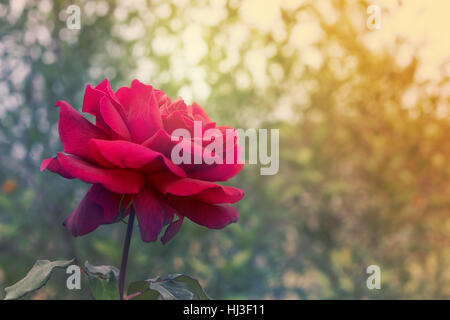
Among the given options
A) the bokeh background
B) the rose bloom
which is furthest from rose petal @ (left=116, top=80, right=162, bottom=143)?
the bokeh background

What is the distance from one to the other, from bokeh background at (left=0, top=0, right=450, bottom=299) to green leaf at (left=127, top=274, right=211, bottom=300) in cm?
75

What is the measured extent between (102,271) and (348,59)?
4.07 feet

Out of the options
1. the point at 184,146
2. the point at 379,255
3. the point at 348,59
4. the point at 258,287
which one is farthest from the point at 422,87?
the point at 184,146

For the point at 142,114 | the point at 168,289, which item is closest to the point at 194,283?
the point at 168,289

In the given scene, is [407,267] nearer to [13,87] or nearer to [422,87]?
[422,87]

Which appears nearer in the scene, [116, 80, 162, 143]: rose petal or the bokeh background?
[116, 80, 162, 143]: rose petal

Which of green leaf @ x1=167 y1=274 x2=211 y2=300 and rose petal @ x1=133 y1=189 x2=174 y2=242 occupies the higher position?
rose petal @ x1=133 y1=189 x2=174 y2=242

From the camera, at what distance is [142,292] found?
0.39 m

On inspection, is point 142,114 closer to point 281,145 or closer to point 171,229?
point 171,229

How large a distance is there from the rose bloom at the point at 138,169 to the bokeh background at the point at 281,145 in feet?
2.63

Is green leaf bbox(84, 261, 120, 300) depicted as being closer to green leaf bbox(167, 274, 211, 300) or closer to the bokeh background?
green leaf bbox(167, 274, 211, 300)

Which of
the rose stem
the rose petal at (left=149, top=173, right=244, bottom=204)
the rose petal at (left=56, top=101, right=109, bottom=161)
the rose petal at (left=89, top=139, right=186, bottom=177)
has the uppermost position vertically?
the rose petal at (left=56, top=101, right=109, bottom=161)

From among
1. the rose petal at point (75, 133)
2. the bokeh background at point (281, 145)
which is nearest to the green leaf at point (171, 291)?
the rose petal at point (75, 133)

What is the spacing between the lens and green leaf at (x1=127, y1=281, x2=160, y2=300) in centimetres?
39
